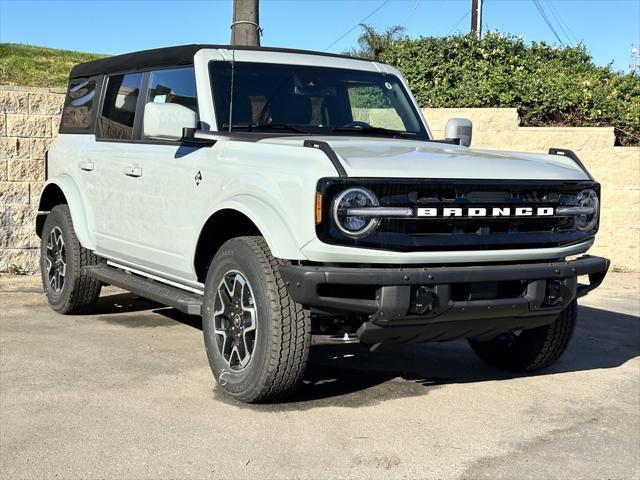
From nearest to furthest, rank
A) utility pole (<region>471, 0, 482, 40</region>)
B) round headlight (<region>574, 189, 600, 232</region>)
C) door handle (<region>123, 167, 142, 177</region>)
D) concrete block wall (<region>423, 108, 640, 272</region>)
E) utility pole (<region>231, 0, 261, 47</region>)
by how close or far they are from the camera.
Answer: round headlight (<region>574, 189, 600, 232</region>)
door handle (<region>123, 167, 142, 177</region>)
utility pole (<region>231, 0, 261, 47</region>)
concrete block wall (<region>423, 108, 640, 272</region>)
utility pole (<region>471, 0, 482, 40</region>)

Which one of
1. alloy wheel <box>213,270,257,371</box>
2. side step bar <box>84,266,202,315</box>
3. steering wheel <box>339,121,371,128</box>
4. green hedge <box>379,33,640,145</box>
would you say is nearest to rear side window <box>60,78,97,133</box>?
side step bar <box>84,266,202,315</box>

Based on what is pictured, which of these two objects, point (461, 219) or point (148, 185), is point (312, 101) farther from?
point (461, 219)

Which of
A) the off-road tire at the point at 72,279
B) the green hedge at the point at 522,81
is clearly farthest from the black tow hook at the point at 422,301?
the green hedge at the point at 522,81

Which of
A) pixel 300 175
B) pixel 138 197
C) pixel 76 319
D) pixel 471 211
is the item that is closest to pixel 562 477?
pixel 471 211

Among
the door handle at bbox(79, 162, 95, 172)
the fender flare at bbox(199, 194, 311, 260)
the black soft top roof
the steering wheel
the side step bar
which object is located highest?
the black soft top roof

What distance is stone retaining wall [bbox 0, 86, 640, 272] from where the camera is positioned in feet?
29.3

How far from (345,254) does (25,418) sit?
6.00 feet

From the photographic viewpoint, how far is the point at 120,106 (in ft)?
21.4

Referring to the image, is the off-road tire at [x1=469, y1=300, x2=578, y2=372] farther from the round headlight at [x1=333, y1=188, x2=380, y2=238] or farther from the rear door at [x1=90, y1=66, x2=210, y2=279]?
the rear door at [x1=90, y1=66, x2=210, y2=279]

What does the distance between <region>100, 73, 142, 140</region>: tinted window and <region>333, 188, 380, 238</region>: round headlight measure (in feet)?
8.37

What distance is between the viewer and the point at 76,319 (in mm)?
6973

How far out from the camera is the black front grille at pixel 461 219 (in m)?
4.14

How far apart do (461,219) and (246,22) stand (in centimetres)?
568

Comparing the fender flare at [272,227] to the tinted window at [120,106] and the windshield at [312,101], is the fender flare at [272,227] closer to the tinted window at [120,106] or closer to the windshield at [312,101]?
the windshield at [312,101]
